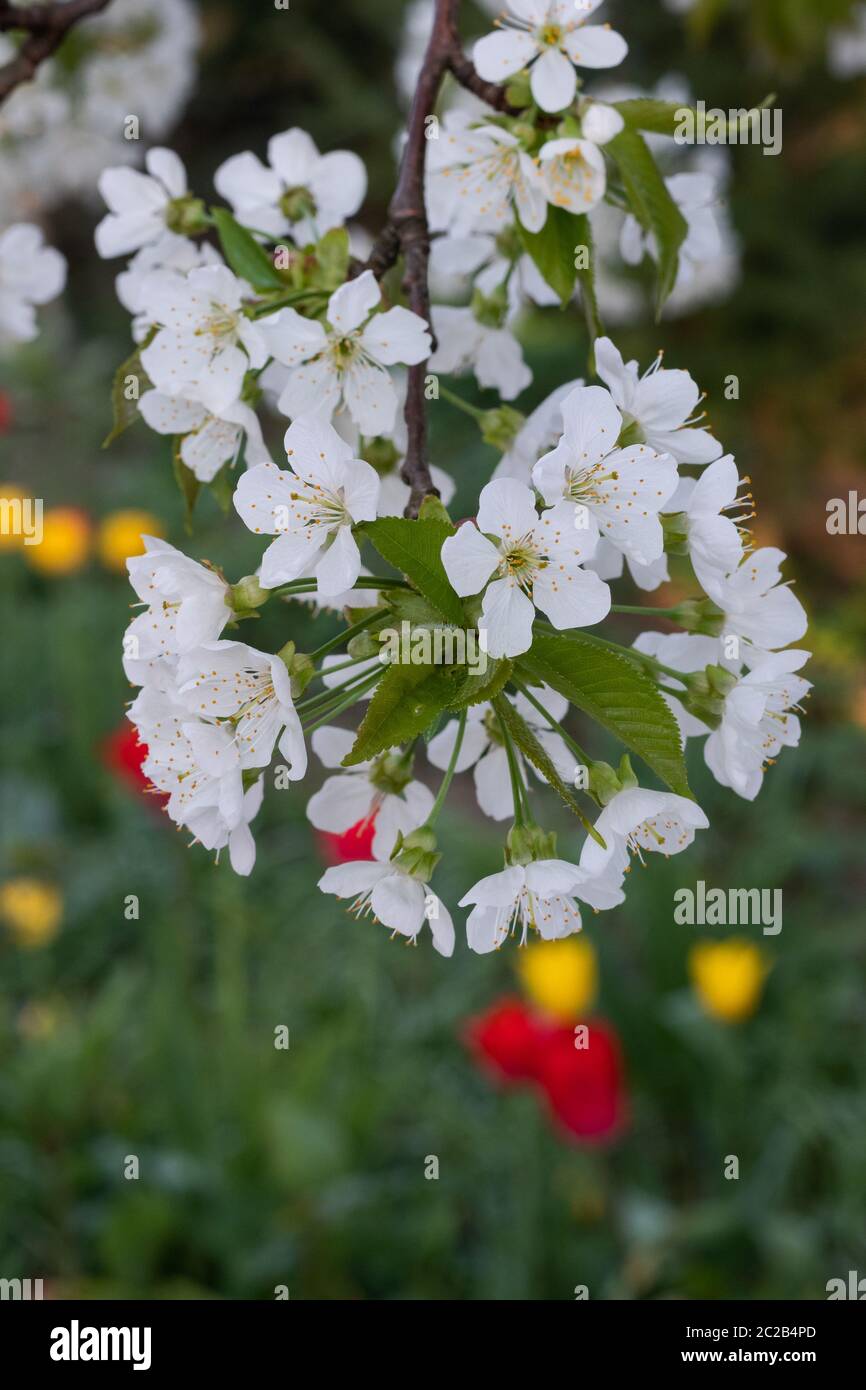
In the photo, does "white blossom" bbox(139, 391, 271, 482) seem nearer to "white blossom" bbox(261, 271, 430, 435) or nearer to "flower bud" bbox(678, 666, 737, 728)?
"white blossom" bbox(261, 271, 430, 435)

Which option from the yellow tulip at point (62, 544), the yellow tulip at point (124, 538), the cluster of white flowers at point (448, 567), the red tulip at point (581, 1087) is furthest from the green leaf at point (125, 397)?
the yellow tulip at point (62, 544)

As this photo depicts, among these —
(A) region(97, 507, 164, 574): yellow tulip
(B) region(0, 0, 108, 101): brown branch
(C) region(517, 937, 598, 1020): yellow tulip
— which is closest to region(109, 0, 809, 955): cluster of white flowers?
(B) region(0, 0, 108, 101): brown branch

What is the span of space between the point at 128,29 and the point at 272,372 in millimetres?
1433

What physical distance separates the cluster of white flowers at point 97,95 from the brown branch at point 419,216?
885 millimetres

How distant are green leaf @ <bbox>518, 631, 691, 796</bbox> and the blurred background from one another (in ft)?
1.67

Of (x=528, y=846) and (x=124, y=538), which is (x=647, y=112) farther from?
(x=124, y=538)

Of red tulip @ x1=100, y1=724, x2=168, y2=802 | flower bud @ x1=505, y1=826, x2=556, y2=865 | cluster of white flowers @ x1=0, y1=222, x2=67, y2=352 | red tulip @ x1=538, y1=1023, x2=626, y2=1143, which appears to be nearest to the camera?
flower bud @ x1=505, y1=826, x2=556, y2=865

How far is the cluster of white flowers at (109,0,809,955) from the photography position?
1.70ft

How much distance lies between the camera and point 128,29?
6.08 ft

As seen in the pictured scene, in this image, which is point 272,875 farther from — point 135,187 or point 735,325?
point 735,325

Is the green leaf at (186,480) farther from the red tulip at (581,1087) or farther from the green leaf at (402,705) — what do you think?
the red tulip at (581,1087)

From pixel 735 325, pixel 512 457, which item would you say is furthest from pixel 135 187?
pixel 735 325

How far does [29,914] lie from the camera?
6.89ft
